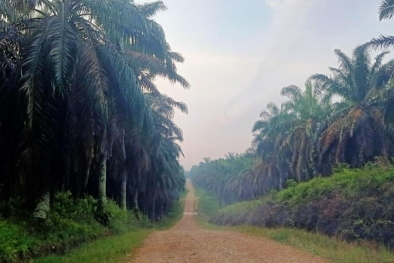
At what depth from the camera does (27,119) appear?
34.2ft

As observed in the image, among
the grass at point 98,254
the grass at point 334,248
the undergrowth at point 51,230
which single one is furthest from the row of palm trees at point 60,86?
the grass at point 334,248

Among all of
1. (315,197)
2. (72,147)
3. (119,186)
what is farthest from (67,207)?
(119,186)

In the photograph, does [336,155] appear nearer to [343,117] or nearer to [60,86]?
[343,117]

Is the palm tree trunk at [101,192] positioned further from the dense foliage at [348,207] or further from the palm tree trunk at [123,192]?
the dense foliage at [348,207]

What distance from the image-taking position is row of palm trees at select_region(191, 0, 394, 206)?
21.2 meters

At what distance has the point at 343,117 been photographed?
1065 inches

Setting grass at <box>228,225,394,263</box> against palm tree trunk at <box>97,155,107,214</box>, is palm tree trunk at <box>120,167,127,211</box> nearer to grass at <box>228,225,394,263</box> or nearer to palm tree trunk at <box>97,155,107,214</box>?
palm tree trunk at <box>97,155,107,214</box>

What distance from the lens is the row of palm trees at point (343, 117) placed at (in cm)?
2120

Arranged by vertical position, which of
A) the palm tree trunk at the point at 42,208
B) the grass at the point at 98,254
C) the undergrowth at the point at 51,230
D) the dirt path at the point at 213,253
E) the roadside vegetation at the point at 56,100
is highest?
the roadside vegetation at the point at 56,100

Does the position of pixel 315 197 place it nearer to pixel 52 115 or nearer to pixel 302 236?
pixel 302 236

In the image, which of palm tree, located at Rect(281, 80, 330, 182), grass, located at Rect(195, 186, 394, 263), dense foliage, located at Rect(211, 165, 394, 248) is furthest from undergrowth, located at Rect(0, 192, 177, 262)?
palm tree, located at Rect(281, 80, 330, 182)

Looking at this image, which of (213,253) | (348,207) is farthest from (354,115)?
(213,253)

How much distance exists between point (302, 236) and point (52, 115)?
34.1 feet

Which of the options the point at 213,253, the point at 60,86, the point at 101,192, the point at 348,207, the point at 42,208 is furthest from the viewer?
the point at 101,192
